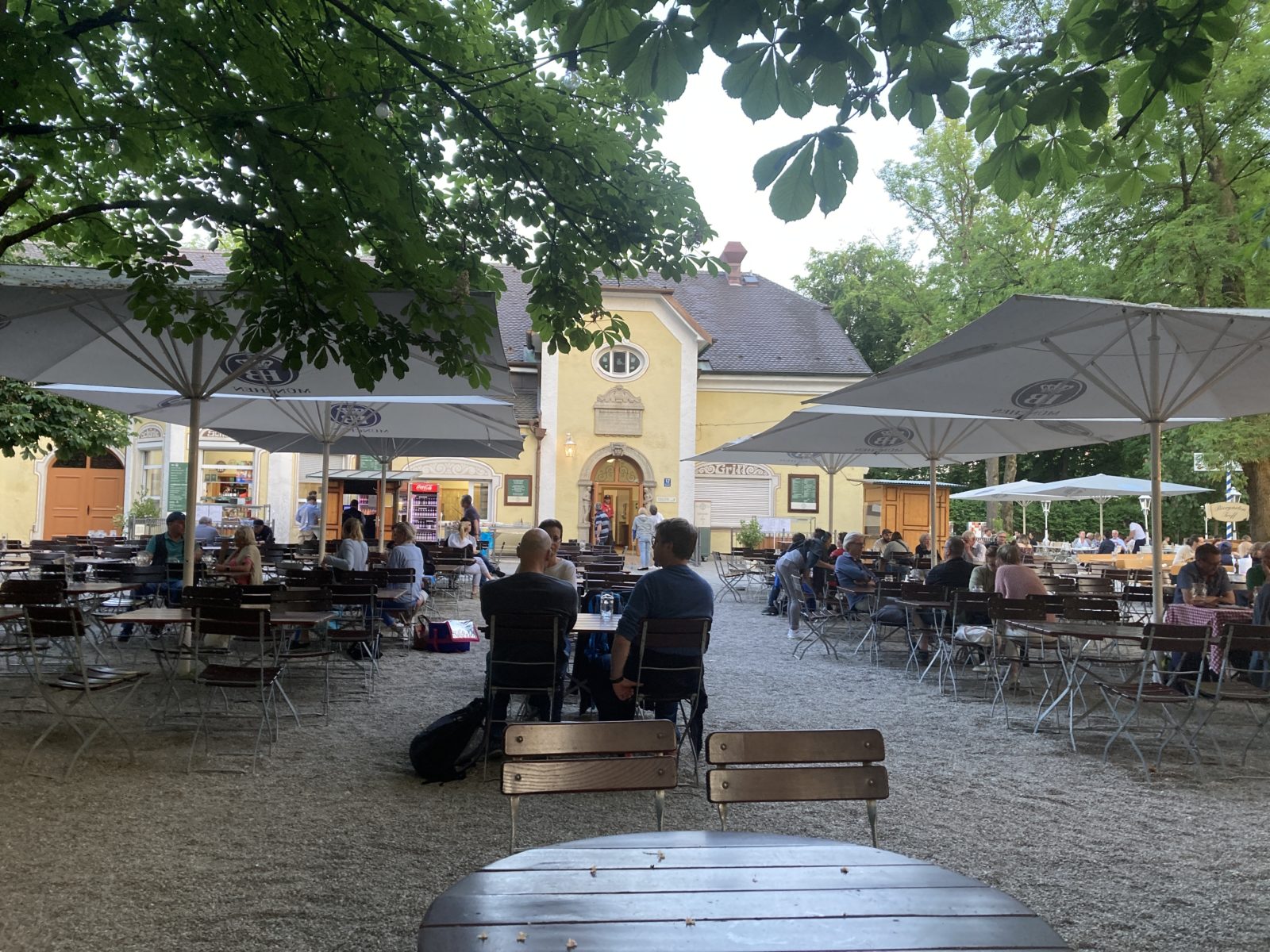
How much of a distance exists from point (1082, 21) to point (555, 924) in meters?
3.16

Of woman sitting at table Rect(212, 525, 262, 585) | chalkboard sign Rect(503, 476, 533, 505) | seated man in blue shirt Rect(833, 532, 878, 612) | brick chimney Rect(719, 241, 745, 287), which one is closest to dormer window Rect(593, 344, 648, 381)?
chalkboard sign Rect(503, 476, 533, 505)

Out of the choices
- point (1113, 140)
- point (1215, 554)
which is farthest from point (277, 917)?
point (1215, 554)

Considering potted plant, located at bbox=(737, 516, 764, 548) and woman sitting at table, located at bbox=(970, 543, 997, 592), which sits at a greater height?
potted plant, located at bbox=(737, 516, 764, 548)

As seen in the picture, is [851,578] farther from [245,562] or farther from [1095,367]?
[245,562]

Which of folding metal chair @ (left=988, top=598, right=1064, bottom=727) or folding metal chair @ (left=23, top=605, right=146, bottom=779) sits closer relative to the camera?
folding metal chair @ (left=23, top=605, right=146, bottom=779)

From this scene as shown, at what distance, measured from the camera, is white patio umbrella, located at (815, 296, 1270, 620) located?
6.54 metres

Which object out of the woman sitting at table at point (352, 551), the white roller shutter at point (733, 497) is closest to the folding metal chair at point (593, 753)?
the woman sitting at table at point (352, 551)

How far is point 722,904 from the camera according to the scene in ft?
7.74

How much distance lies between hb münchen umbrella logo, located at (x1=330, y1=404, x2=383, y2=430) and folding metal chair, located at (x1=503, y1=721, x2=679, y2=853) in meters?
9.84

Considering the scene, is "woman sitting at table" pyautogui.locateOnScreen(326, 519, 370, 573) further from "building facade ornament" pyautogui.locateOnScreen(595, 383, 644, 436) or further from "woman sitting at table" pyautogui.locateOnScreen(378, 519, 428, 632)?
"building facade ornament" pyautogui.locateOnScreen(595, 383, 644, 436)

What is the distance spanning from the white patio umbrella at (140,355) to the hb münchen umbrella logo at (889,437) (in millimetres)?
6323

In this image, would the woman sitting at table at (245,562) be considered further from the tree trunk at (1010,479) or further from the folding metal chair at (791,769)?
the tree trunk at (1010,479)

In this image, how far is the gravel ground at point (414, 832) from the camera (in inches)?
151

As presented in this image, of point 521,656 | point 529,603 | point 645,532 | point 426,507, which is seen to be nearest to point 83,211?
point 529,603
